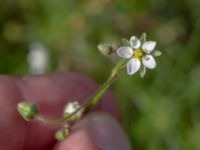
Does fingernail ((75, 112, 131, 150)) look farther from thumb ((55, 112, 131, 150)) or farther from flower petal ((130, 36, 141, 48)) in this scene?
flower petal ((130, 36, 141, 48))

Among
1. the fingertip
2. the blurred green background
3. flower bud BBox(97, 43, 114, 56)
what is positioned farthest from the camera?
the blurred green background

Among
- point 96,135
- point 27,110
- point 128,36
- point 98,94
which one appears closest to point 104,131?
point 96,135

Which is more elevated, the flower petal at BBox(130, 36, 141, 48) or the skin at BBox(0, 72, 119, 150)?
the skin at BBox(0, 72, 119, 150)

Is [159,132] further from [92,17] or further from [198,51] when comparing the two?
[92,17]

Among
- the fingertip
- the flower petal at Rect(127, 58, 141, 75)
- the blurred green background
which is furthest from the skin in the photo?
the blurred green background

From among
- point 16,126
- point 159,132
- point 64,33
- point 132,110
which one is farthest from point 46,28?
point 16,126

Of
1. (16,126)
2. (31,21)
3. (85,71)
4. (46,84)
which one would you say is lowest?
(16,126)

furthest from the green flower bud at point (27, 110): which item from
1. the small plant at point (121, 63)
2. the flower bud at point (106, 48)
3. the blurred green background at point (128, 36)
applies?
the blurred green background at point (128, 36)
